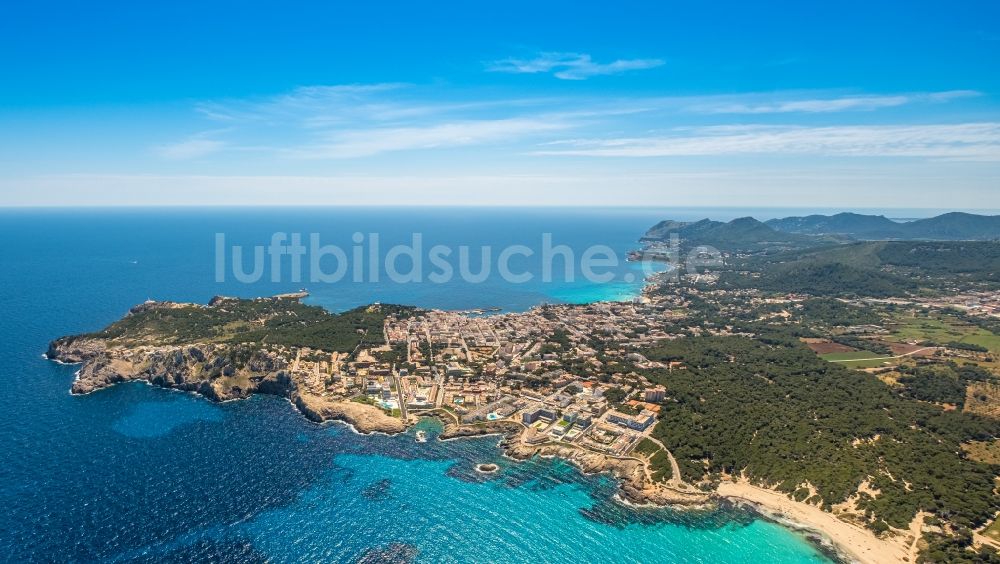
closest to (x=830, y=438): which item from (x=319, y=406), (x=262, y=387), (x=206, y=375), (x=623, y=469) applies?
(x=623, y=469)

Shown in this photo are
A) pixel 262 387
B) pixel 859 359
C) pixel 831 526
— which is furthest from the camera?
pixel 859 359

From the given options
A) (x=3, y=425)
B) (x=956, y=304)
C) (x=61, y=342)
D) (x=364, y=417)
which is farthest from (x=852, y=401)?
(x=61, y=342)

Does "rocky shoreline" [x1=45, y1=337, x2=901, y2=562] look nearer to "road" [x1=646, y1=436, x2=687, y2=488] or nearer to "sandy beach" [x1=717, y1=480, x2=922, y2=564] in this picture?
"sandy beach" [x1=717, y1=480, x2=922, y2=564]

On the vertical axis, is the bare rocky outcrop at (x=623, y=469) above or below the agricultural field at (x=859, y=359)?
below

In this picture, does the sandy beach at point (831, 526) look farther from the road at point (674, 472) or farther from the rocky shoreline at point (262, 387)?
the rocky shoreline at point (262, 387)

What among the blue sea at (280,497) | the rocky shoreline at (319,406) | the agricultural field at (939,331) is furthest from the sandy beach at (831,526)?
the agricultural field at (939,331)

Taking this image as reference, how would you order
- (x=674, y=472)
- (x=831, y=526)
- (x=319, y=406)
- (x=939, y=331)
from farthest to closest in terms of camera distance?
1. (x=939, y=331)
2. (x=319, y=406)
3. (x=674, y=472)
4. (x=831, y=526)

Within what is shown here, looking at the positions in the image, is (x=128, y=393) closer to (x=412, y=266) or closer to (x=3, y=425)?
(x=3, y=425)

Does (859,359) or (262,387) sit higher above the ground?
(859,359)

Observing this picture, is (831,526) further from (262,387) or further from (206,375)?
(206,375)
